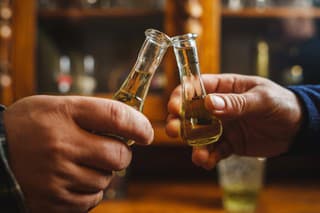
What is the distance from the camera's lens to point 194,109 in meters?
0.68

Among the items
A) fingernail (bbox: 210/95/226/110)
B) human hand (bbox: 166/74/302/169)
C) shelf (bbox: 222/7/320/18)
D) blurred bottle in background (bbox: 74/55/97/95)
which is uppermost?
shelf (bbox: 222/7/320/18)

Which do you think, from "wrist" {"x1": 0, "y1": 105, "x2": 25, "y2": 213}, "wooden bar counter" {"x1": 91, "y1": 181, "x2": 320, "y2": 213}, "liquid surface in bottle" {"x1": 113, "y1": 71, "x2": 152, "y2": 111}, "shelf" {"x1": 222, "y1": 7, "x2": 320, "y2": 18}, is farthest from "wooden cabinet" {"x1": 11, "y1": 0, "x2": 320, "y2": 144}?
"wrist" {"x1": 0, "y1": 105, "x2": 25, "y2": 213}

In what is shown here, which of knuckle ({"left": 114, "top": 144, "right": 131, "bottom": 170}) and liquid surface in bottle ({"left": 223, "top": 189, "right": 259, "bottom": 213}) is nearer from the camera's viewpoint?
knuckle ({"left": 114, "top": 144, "right": 131, "bottom": 170})

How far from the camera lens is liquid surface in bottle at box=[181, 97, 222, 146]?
0.67m

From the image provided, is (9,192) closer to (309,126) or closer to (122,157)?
(122,157)

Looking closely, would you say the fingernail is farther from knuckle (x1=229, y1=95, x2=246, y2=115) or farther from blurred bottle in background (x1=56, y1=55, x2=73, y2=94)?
blurred bottle in background (x1=56, y1=55, x2=73, y2=94)

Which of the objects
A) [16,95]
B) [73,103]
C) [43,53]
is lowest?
[16,95]

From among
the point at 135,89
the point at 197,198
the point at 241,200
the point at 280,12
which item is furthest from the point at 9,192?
the point at 280,12

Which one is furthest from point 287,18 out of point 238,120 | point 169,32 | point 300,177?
point 238,120

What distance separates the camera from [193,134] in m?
0.68

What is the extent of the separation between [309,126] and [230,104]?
23 cm

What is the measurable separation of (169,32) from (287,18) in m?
0.40

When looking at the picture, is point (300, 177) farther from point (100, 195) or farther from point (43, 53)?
point (100, 195)

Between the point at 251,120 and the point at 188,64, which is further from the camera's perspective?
the point at 251,120
